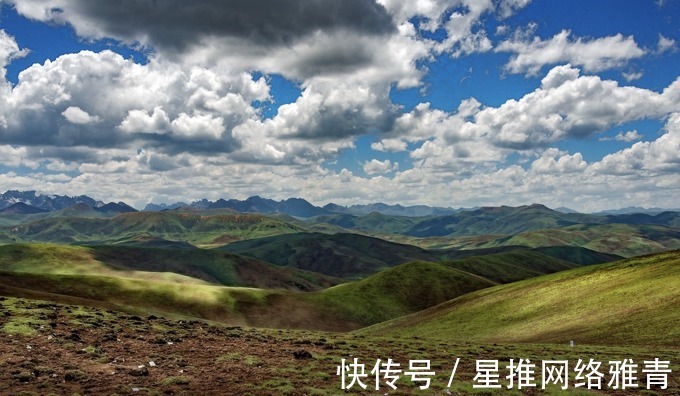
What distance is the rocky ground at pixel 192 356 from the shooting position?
27.9 m

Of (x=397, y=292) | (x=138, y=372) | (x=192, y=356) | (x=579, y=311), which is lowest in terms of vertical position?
(x=397, y=292)

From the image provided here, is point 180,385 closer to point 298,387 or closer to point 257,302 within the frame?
point 298,387

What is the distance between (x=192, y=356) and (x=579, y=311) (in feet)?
177

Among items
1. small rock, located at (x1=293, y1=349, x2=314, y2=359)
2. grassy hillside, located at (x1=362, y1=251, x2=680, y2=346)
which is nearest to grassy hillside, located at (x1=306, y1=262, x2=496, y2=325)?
grassy hillside, located at (x1=362, y1=251, x2=680, y2=346)

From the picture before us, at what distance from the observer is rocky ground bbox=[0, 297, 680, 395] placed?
27.9 m

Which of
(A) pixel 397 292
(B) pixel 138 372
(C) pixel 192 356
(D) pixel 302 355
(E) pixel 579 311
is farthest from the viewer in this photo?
(A) pixel 397 292

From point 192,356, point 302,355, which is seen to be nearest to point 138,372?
point 192,356

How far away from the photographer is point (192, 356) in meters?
36.4

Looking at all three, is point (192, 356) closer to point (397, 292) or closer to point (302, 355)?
point (302, 355)

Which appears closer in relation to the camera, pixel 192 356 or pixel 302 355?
pixel 192 356

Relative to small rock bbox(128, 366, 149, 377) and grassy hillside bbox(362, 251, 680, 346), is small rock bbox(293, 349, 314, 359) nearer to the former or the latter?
small rock bbox(128, 366, 149, 377)

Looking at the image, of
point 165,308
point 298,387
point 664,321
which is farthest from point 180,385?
point 165,308

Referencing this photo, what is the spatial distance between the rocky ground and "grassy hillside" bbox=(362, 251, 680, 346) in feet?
34.0

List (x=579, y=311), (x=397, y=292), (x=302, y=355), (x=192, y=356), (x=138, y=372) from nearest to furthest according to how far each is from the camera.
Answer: (x=138, y=372)
(x=192, y=356)
(x=302, y=355)
(x=579, y=311)
(x=397, y=292)
